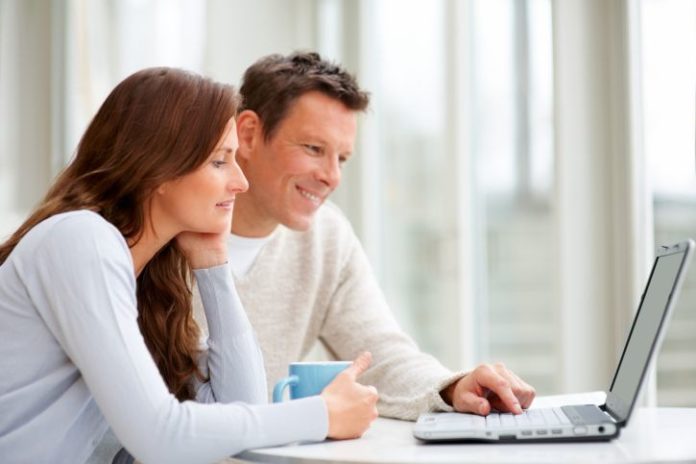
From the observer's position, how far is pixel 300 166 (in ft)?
7.32

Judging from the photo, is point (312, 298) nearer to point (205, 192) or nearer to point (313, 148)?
point (313, 148)

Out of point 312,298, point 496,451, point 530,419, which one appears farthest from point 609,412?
point 312,298

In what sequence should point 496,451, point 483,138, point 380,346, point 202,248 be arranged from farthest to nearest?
1. point 483,138
2. point 380,346
3. point 202,248
4. point 496,451

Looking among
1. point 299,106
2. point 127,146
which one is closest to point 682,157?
point 299,106

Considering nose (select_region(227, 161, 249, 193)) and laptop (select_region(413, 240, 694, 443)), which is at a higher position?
nose (select_region(227, 161, 249, 193))

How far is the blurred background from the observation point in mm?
2545

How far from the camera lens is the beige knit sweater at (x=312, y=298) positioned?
2.14m

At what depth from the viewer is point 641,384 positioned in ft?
4.17

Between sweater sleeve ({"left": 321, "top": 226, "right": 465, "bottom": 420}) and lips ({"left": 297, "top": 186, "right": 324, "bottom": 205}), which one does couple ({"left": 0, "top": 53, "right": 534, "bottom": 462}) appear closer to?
sweater sleeve ({"left": 321, "top": 226, "right": 465, "bottom": 420})

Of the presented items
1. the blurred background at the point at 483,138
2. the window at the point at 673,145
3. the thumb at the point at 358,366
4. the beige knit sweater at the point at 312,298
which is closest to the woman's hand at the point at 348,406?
the thumb at the point at 358,366

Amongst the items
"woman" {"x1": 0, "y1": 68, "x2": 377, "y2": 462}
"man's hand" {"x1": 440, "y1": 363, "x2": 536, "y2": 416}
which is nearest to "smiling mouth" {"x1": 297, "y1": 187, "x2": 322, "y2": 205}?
"woman" {"x1": 0, "y1": 68, "x2": 377, "y2": 462}

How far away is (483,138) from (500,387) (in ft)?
6.20

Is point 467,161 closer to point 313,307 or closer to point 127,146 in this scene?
point 313,307

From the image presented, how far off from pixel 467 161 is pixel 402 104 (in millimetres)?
538
